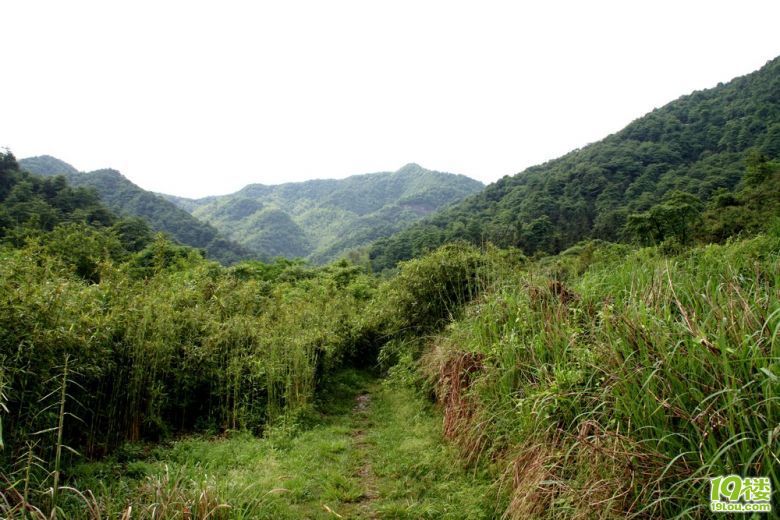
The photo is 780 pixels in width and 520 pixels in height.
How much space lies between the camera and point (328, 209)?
132250mm

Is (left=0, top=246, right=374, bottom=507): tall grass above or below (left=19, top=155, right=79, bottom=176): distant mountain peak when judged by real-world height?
below

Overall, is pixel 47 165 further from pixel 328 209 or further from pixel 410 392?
pixel 410 392

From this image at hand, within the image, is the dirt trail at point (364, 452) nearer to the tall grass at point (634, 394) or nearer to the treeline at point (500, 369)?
the treeline at point (500, 369)

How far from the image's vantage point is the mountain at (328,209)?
298 ft

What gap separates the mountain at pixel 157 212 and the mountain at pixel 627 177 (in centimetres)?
1989

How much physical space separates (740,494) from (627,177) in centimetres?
5704

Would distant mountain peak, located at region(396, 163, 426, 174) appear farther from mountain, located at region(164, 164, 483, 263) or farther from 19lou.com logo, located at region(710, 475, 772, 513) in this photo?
19lou.com logo, located at region(710, 475, 772, 513)

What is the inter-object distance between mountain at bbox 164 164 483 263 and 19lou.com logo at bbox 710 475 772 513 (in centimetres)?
7120

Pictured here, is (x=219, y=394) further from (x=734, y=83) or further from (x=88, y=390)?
(x=734, y=83)

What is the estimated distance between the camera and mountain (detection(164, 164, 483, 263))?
90812 millimetres

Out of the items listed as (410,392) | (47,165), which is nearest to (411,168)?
(47,165)

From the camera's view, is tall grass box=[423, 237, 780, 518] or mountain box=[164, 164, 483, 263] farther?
mountain box=[164, 164, 483, 263]

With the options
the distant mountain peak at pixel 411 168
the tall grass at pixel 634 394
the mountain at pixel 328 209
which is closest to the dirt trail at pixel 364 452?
the tall grass at pixel 634 394

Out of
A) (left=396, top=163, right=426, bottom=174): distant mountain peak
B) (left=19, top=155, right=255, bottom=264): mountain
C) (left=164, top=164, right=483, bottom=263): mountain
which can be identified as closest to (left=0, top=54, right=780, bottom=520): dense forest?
(left=19, top=155, right=255, bottom=264): mountain
